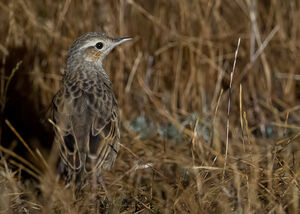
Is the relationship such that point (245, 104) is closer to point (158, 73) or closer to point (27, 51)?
point (158, 73)

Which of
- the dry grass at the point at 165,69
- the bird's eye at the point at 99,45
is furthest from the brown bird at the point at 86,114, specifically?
the dry grass at the point at 165,69

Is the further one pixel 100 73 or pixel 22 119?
pixel 22 119

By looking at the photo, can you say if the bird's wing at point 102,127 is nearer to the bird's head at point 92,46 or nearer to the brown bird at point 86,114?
the brown bird at point 86,114

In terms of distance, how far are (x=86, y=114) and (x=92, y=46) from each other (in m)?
0.86

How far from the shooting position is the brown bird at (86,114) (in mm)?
4133

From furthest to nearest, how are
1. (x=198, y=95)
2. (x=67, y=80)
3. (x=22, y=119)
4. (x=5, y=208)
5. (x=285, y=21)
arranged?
(x=285, y=21)
(x=198, y=95)
(x=22, y=119)
(x=67, y=80)
(x=5, y=208)

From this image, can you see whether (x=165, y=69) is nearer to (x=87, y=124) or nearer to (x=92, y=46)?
(x=92, y=46)

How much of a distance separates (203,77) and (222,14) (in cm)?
113

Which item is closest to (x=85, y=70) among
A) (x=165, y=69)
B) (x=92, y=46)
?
(x=92, y=46)

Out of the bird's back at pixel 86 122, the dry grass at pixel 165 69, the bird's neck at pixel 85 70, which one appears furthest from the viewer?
the dry grass at pixel 165 69

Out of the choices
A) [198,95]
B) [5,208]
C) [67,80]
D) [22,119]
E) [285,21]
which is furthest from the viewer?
[285,21]

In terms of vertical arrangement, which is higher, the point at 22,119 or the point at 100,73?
the point at 100,73

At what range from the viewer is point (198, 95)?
623 centimetres

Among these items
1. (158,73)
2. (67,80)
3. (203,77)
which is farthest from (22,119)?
(203,77)
